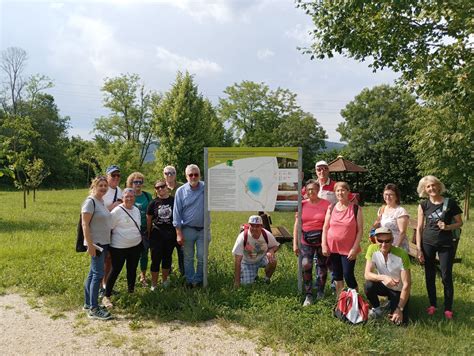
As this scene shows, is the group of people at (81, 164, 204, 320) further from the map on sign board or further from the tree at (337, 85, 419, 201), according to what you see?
the tree at (337, 85, 419, 201)

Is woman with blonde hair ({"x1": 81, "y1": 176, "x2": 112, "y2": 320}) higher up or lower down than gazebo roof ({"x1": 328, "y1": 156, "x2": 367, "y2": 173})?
lower down

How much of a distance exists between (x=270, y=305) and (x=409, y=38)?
6.35 meters

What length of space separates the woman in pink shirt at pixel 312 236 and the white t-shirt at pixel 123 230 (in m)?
2.22

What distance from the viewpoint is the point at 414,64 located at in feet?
26.6

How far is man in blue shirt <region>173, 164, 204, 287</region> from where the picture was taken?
5785mm

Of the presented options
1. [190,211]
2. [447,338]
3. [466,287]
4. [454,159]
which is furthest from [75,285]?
[454,159]

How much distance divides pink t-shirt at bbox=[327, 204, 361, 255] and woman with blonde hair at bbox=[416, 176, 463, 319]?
96 cm

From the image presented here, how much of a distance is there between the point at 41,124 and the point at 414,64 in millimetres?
49139

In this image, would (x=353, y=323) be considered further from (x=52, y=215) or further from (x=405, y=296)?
(x=52, y=215)

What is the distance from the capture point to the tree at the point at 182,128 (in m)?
30.9

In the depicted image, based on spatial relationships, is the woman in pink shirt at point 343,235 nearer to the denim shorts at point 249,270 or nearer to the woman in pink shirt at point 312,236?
the woman in pink shirt at point 312,236

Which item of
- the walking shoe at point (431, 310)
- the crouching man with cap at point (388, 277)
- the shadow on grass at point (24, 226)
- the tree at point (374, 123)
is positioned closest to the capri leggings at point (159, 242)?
the crouching man with cap at point (388, 277)

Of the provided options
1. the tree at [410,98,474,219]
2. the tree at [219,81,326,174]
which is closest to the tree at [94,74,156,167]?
the tree at [219,81,326,174]

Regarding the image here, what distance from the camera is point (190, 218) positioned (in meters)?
5.79
